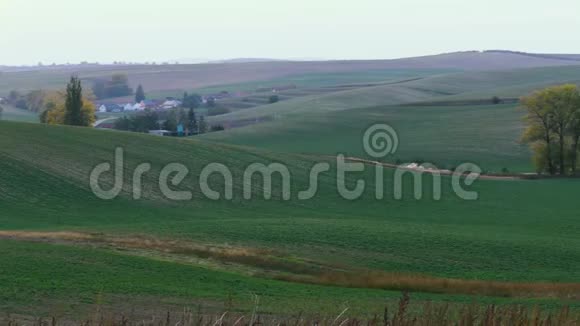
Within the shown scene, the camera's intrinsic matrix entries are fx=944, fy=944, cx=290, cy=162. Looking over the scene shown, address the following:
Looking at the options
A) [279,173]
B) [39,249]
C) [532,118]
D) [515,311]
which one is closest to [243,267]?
[39,249]

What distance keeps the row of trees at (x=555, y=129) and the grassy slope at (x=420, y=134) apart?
4.32m

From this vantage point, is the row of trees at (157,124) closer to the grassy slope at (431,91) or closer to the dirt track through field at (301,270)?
the grassy slope at (431,91)

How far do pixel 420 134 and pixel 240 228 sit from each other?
62655 millimetres

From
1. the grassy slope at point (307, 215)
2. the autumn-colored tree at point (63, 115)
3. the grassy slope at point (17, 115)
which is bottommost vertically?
the grassy slope at point (307, 215)

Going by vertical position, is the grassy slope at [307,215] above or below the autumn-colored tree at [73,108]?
below

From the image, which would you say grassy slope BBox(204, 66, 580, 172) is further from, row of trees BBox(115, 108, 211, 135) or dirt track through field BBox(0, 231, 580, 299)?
dirt track through field BBox(0, 231, 580, 299)

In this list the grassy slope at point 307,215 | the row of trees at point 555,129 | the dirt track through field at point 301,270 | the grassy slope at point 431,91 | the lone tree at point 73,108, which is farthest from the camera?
the grassy slope at point 431,91

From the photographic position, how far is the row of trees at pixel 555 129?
231ft

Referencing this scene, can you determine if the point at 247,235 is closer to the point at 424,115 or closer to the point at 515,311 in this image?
the point at 515,311

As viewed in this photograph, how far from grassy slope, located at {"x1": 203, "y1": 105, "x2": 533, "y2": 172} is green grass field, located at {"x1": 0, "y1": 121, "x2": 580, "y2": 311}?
1823cm

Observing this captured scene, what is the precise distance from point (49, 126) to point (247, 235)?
96.7 ft

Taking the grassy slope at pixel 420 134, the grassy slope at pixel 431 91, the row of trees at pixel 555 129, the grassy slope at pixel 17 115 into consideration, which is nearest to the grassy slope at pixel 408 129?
the grassy slope at pixel 420 134

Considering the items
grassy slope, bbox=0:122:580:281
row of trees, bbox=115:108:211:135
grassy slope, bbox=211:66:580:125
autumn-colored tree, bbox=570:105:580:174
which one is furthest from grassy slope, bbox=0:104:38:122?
autumn-colored tree, bbox=570:105:580:174

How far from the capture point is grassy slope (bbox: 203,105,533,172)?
8125 centimetres
